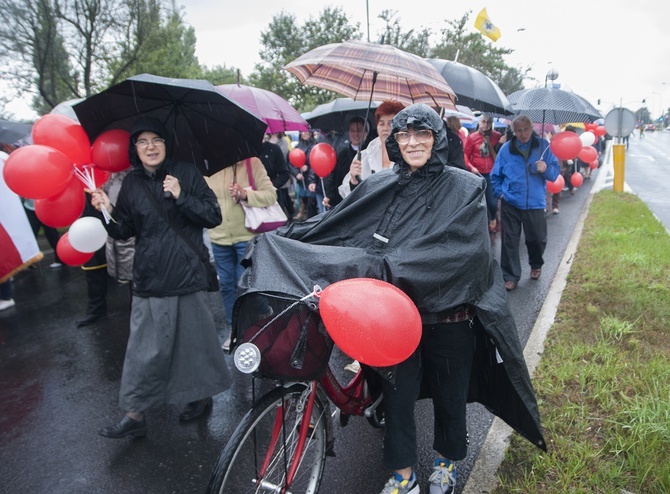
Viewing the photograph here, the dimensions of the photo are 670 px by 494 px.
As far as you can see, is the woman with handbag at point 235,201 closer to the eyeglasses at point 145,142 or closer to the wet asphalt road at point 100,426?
the wet asphalt road at point 100,426

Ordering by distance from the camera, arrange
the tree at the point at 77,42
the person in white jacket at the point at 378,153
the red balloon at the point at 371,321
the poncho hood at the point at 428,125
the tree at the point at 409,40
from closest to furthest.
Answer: the red balloon at the point at 371,321 → the poncho hood at the point at 428,125 → the person in white jacket at the point at 378,153 → the tree at the point at 77,42 → the tree at the point at 409,40

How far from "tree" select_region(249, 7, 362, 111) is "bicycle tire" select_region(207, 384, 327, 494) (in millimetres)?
28021

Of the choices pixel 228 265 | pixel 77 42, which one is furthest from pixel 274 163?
pixel 77 42

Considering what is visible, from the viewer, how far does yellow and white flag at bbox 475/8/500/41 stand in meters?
5.83

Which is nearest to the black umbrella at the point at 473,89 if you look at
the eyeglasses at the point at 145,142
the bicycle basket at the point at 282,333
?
the eyeglasses at the point at 145,142

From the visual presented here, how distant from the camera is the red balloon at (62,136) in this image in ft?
9.28

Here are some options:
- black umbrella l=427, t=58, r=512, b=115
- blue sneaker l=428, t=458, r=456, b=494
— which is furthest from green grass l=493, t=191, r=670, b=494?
black umbrella l=427, t=58, r=512, b=115

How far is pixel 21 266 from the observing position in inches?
210

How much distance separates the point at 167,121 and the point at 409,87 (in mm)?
2118

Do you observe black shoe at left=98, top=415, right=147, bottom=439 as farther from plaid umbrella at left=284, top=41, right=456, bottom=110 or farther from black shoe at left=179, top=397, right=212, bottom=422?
plaid umbrella at left=284, top=41, right=456, bottom=110

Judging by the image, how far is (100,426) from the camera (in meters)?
3.40

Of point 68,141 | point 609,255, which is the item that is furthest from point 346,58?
point 609,255

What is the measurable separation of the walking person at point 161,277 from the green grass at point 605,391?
204 cm

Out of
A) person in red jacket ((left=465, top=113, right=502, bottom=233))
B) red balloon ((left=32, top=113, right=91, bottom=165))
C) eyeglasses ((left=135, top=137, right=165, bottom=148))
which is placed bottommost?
person in red jacket ((left=465, top=113, right=502, bottom=233))
